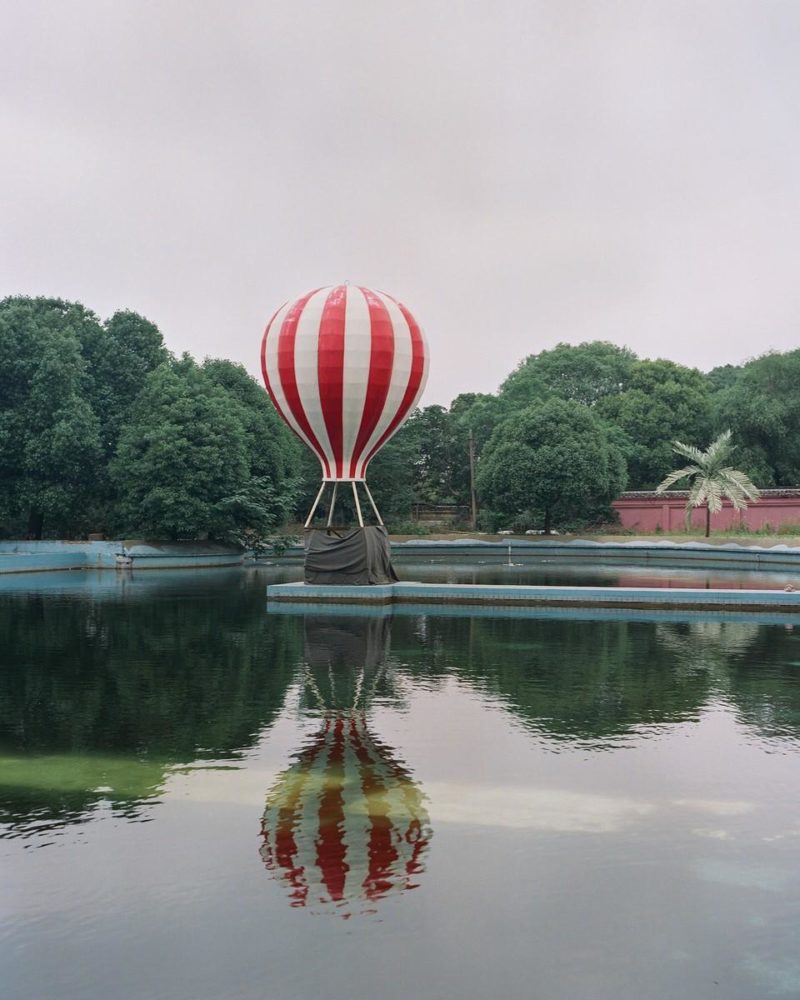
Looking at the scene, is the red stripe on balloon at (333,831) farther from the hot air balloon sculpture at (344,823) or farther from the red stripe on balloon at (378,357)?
the red stripe on balloon at (378,357)

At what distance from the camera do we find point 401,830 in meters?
8.20

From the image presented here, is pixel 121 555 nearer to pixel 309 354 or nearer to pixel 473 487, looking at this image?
pixel 309 354

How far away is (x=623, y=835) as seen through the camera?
803cm

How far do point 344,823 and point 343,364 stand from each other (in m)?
17.3

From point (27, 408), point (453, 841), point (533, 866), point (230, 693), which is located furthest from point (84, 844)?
point (27, 408)

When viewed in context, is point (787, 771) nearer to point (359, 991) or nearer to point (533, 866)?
point (533, 866)

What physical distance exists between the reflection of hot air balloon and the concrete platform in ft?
9.16

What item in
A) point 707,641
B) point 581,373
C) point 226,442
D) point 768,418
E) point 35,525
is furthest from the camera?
point 581,373

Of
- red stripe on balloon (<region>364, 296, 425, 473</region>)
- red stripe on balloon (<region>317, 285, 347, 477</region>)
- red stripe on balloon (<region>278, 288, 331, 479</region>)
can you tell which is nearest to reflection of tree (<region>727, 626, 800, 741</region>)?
red stripe on balloon (<region>364, 296, 425, 473</region>)

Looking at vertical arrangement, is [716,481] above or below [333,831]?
above

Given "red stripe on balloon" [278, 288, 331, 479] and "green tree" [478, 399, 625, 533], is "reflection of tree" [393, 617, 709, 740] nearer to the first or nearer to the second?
"red stripe on balloon" [278, 288, 331, 479]

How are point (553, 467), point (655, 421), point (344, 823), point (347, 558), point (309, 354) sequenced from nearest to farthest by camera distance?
point (344, 823) < point (309, 354) < point (347, 558) < point (553, 467) < point (655, 421)

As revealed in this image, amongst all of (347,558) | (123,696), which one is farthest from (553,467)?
(123,696)

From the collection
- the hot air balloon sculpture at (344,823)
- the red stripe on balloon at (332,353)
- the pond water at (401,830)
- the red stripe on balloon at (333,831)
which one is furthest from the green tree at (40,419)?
the red stripe on balloon at (333,831)
